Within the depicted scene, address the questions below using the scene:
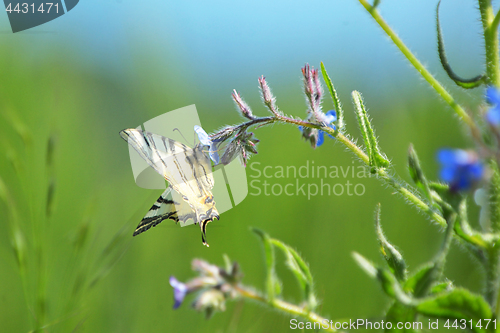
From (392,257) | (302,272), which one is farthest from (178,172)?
(392,257)

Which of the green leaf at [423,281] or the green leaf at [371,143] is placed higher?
the green leaf at [371,143]

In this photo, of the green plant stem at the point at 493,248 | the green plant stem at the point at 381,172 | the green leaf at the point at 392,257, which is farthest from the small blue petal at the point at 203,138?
the green plant stem at the point at 493,248

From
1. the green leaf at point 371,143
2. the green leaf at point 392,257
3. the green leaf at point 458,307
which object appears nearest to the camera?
the green leaf at point 458,307

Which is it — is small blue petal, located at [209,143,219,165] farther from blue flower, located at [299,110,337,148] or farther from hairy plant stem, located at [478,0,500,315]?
hairy plant stem, located at [478,0,500,315]

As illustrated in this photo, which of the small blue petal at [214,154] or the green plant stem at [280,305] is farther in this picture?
the small blue petal at [214,154]

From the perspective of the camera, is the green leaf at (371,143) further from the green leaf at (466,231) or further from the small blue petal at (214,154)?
the small blue petal at (214,154)

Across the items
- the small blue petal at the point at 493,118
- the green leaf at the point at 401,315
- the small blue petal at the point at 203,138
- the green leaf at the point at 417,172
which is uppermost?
the small blue petal at the point at 493,118

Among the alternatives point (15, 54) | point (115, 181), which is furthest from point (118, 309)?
point (15, 54)

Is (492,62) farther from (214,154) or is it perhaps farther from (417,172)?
(214,154)
